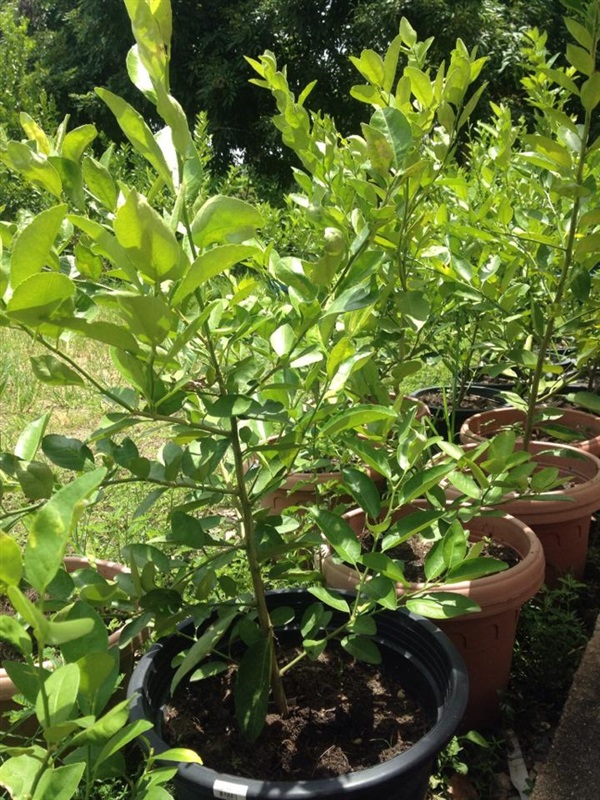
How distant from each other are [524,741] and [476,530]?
1.64 ft

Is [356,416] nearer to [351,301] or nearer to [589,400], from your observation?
[351,301]

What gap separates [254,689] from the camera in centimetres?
112

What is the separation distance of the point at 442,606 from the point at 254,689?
0.29m

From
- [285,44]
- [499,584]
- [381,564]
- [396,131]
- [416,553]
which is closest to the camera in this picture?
[381,564]

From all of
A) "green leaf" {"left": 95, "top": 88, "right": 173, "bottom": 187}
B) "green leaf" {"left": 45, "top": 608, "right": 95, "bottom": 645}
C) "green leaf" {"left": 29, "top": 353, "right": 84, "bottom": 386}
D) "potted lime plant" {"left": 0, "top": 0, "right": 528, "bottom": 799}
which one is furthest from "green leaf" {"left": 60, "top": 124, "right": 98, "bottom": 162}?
"green leaf" {"left": 45, "top": 608, "right": 95, "bottom": 645}

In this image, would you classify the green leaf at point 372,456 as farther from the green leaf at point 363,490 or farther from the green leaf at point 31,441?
the green leaf at point 31,441

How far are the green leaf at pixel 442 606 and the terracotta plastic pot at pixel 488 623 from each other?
1.12 feet

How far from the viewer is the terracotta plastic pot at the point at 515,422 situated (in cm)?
240

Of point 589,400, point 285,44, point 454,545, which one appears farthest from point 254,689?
point 285,44

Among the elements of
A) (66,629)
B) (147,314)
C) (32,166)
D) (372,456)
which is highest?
(32,166)

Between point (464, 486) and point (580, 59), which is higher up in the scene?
point (580, 59)

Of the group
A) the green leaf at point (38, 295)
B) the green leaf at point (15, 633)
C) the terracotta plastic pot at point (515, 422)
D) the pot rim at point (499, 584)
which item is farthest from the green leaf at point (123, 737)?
the terracotta plastic pot at point (515, 422)

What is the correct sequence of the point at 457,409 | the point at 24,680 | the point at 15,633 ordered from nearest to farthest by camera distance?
the point at 15,633, the point at 24,680, the point at 457,409

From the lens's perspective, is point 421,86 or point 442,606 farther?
point 421,86
